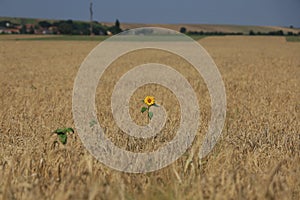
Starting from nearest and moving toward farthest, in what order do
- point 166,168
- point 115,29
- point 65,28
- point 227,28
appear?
1. point 166,168
2. point 115,29
3. point 65,28
4. point 227,28

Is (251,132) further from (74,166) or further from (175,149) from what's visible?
(74,166)

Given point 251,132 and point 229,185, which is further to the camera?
point 251,132

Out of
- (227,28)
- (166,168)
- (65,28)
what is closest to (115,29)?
(65,28)

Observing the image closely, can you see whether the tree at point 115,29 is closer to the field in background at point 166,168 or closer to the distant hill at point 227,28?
the distant hill at point 227,28

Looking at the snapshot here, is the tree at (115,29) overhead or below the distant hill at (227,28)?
below

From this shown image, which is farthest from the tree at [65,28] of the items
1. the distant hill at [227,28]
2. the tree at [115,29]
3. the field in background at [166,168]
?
the field in background at [166,168]

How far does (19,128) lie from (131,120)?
1374 millimetres

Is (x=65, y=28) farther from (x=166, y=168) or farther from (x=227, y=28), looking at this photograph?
(x=166, y=168)

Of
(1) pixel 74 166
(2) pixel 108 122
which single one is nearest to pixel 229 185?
(1) pixel 74 166

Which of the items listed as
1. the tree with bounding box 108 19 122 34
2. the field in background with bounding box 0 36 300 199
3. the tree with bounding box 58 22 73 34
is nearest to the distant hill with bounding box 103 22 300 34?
the tree with bounding box 108 19 122 34

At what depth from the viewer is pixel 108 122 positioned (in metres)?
5.12

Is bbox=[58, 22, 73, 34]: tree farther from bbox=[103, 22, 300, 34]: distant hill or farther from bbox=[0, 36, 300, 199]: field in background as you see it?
bbox=[0, 36, 300, 199]: field in background

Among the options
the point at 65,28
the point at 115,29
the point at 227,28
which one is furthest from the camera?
the point at 227,28

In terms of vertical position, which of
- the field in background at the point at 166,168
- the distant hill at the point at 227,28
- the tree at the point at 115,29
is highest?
the distant hill at the point at 227,28
